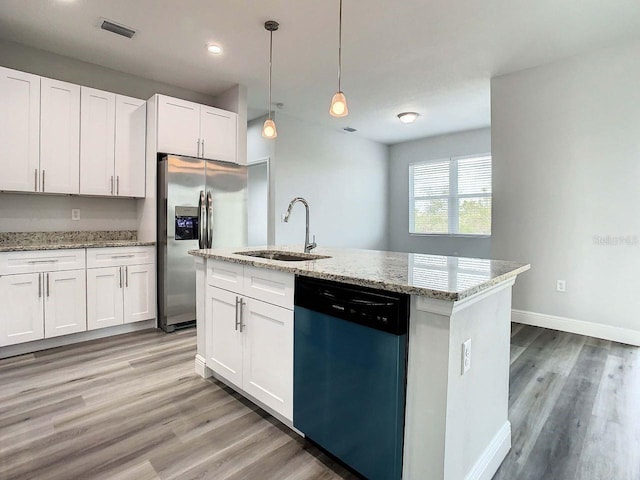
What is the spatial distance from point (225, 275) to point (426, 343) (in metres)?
1.41

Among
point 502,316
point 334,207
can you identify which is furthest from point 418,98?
point 502,316

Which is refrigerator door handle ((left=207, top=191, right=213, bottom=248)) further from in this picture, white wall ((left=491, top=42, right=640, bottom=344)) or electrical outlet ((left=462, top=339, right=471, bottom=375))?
white wall ((left=491, top=42, right=640, bottom=344))

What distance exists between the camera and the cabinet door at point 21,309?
9.30 ft

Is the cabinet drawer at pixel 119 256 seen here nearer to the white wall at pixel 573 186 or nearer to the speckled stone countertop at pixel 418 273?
the speckled stone countertop at pixel 418 273

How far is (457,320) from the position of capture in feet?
4.12

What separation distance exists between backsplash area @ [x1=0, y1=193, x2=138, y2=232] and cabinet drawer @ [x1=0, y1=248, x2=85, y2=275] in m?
0.59

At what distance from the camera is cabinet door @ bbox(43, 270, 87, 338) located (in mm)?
3037

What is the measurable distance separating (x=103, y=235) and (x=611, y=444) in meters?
4.42

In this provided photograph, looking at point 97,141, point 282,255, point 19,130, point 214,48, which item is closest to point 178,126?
point 97,141

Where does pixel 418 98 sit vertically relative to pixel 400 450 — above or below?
above

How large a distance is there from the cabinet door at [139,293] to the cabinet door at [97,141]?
2.78 feet

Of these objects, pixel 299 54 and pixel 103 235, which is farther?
pixel 103 235

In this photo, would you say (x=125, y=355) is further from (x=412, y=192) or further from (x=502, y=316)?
(x=412, y=192)

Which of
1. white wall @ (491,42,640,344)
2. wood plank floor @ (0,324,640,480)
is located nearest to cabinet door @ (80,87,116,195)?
wood plank floor @ (0,324,640,480)
